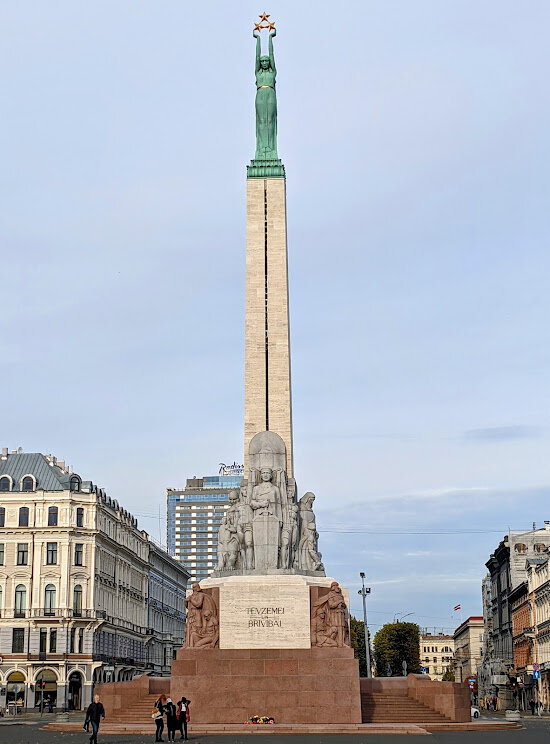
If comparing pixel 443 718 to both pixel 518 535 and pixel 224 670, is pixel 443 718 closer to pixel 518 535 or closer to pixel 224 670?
pixel 224 670

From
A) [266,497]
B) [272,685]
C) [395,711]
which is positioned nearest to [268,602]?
[272,685]

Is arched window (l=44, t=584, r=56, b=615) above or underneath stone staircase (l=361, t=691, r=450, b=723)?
above

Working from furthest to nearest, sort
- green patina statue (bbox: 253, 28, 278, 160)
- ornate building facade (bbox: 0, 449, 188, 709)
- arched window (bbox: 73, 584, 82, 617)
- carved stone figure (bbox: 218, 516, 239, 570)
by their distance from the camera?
arched window (bbox: 73, 584, 82, 617) < ornate building facade (bbox: 0, 449, 188, 709) < green patina statue (bbox: 253, 28, 278, 160) < carved stone figure (bbox: 218, 516, 239, 570)

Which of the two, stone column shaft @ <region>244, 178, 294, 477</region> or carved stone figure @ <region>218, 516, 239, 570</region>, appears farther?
stone column shaft @ <region>244, 178, 294, 477</region>

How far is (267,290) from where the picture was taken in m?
43.3

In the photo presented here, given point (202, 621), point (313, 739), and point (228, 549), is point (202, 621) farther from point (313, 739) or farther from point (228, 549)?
point (313, 739)

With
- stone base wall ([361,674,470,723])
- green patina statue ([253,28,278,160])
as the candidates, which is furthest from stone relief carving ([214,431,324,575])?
green patina statue ([253,28,278,160])

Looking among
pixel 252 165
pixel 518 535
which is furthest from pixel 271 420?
pixel 518 535

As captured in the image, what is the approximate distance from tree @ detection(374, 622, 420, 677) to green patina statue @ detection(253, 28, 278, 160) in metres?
66.7

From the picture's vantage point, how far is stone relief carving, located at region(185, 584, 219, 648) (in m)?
31.6

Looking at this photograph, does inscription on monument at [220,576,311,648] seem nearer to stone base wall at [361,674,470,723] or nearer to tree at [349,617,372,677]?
stone base wall at [361,674,470,723]

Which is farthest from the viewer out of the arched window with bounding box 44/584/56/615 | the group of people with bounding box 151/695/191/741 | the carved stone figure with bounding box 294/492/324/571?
the arched window with bounding box 44/584/56/615

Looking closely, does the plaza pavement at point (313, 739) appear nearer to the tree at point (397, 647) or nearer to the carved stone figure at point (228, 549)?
the carved stone figure at point (228, 549)

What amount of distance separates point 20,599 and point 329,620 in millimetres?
41484
